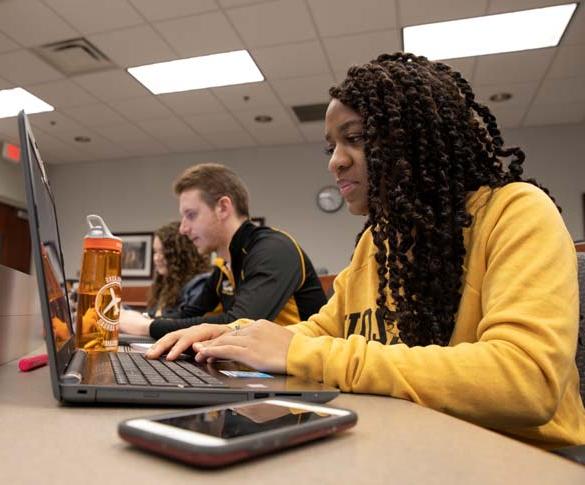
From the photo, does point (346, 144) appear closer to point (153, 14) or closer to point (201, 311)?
point (201, 311)

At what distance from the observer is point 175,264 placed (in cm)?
→ 270

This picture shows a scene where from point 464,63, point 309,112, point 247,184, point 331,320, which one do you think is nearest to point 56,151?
point 247,184

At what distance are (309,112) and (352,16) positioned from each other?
1.51 meters

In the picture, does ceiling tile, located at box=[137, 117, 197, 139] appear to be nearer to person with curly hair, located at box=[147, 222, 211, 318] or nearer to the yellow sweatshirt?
person with curly hair, located at box=[147, 222, 211, 318]

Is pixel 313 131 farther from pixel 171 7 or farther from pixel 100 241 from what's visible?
pixel 100 241

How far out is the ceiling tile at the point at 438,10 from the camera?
2887 mm

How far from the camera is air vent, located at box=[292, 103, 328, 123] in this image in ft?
14.4

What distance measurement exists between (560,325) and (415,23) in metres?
2.90

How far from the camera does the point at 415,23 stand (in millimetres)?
3102

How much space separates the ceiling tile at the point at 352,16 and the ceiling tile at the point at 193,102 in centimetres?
133

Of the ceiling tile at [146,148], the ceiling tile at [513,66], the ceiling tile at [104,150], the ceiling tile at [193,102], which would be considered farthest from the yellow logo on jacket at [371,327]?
the ceiling tile at [104,150]

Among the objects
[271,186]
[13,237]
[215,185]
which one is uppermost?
[271,186]

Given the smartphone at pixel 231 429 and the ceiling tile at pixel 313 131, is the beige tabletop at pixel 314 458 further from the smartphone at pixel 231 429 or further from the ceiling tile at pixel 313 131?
the ceiling tile at pixel 313 131

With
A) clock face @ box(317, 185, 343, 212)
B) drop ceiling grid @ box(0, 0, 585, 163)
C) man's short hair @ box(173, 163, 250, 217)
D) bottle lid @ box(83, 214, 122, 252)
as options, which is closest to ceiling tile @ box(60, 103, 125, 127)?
drop ceiling grid @ box(0, 0, 585, 163)
